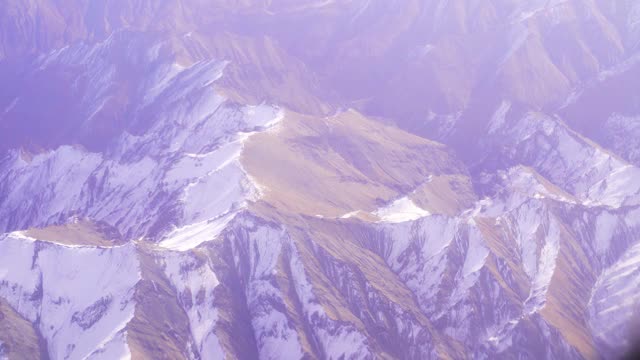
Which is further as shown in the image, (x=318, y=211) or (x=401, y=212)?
(x=401, y=212)

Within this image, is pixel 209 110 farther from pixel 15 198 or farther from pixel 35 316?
pixel 35 316

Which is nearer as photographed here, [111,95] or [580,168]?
[580,168]

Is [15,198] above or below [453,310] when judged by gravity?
below

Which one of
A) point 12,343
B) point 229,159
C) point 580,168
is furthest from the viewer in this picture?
point 580,168

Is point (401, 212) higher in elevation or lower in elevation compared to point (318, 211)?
lower

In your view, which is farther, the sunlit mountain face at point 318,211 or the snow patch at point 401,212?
the snow patch at point 401,212

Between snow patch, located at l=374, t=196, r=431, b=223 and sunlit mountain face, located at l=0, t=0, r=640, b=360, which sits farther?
snow patch, located at l=374, t=196, r=431, b=223

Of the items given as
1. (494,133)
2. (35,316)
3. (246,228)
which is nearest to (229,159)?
(246,228)

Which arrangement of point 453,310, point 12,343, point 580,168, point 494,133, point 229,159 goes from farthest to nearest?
point 494,133 < point 580,168 < point 229,159 < point 453,310 < point 12,343
